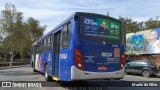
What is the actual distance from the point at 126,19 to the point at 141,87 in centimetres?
4975

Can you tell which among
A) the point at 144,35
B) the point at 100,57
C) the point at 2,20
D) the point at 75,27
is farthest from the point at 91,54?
the point at 2,20

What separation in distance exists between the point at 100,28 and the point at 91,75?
221cm

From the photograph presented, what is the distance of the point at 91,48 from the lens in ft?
44.0

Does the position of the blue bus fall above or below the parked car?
above

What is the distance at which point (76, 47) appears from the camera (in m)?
13.0

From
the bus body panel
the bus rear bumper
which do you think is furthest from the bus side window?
the bus rear bumper

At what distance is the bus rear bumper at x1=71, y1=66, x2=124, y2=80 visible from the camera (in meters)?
12.8

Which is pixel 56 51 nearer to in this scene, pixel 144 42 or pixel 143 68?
pixel 143 68

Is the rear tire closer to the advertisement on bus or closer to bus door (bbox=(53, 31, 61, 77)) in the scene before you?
the advertisement on bus

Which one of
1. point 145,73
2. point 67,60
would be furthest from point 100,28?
point 145,73

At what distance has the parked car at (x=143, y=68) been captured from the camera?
27719 millimetres

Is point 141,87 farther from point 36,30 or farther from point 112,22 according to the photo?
point 36,30

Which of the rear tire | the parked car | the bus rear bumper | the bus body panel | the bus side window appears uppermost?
the bus side window

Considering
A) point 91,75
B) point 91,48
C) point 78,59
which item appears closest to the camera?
point 78,59
